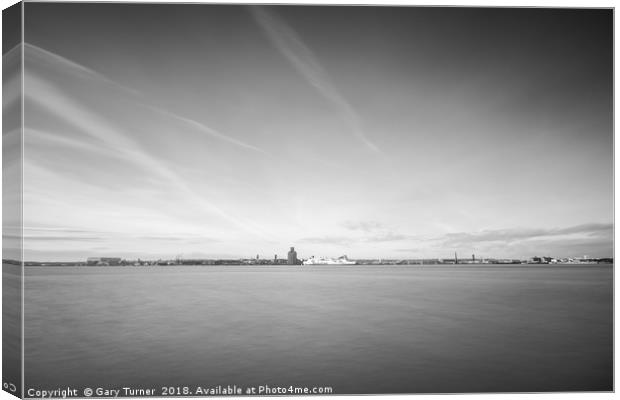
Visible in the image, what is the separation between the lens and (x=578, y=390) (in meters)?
3.98

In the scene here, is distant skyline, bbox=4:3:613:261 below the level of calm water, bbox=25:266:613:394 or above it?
above

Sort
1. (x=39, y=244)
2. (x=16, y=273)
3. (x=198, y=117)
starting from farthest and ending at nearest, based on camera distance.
Answer: (x=198, y=117) → (x=39, y=244) → (x=16, y=273)

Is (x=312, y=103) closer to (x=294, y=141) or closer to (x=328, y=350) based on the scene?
(x=294, y=141)

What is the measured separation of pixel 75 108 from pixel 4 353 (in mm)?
2797

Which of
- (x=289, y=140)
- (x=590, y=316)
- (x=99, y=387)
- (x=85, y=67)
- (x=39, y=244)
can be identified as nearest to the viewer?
(x=99, y=387)

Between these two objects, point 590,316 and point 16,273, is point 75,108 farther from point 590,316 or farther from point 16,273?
point 590,316

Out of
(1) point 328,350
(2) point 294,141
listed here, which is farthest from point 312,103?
(1) point 328,350

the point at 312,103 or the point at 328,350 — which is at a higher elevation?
the point at 312,103

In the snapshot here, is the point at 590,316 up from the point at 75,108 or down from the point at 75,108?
down

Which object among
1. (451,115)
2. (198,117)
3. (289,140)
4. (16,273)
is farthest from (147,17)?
(451,115)

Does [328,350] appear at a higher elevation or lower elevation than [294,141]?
lower

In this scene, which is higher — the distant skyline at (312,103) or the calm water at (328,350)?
the distant skyline at (312,103)

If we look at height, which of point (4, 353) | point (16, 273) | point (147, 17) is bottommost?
point (4, 353)

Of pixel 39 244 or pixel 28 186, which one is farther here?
pixel 39 244
